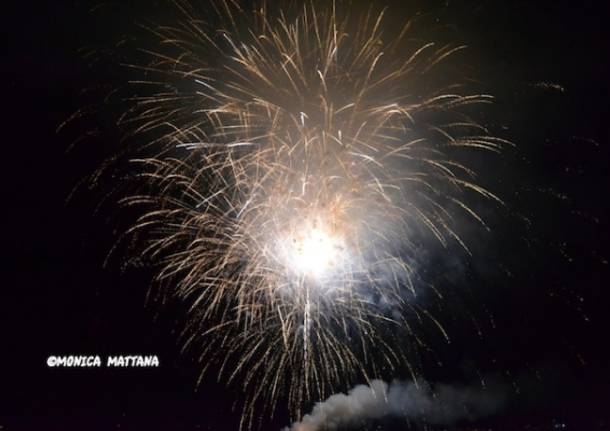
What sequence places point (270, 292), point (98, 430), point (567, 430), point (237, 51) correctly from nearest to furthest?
1. point (237, 51)
2. point (270, 292)
3. point (98, 430)
4. point (567, 430)

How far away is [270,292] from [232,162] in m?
3.48

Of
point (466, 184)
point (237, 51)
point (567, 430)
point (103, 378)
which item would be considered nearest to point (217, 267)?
point (237, 51)

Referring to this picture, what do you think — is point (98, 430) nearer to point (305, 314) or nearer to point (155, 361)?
point (155, 361)

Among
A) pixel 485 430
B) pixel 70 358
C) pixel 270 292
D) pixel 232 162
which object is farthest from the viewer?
pixel 485 430

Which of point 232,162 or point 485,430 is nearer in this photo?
point 232,162

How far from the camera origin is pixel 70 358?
20.5 m

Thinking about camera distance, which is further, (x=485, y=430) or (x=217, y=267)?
(x=485, y=430)

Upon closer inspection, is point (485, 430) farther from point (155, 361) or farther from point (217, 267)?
point (217, 267)

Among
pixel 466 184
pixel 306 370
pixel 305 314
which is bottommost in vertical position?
pixel 306 370

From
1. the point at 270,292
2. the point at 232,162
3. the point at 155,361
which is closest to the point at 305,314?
the point at 270,292

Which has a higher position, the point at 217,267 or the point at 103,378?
the point at 103,378

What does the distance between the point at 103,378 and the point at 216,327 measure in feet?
34.2

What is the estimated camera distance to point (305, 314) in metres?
13.8

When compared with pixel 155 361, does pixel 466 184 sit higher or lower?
lower
